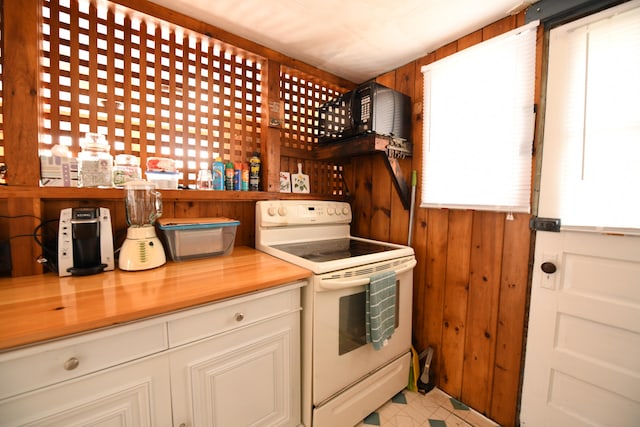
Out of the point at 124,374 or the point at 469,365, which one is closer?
the point at 124,374

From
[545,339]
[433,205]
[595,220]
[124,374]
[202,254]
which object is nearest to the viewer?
[124,374]

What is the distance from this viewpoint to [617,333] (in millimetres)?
1097

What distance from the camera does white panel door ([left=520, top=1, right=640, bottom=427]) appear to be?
1.05m

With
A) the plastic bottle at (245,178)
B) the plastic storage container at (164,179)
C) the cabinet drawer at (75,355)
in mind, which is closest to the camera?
the cabinet drawer at (75,355)

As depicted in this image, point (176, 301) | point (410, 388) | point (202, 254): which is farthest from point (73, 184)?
point (410, 388)

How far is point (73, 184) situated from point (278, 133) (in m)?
1.17

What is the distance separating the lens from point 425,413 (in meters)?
1.53

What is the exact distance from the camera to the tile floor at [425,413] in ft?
4.77

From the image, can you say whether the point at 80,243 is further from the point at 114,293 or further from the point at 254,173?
the point at 254,173

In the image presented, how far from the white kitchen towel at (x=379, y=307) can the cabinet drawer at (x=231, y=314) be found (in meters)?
0.37

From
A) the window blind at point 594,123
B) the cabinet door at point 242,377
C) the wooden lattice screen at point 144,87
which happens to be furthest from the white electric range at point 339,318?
the window blind at point 594,123

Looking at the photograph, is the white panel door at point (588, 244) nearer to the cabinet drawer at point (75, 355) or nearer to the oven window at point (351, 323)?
the oven window at point (351, 323)

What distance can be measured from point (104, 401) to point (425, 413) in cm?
162

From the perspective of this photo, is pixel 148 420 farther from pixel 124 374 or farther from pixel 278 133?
pixel 278 133
